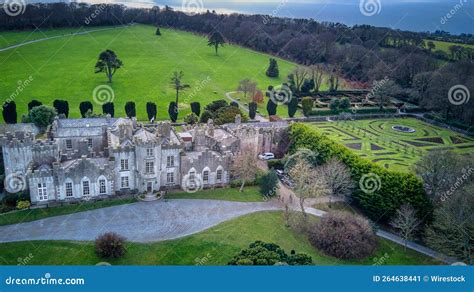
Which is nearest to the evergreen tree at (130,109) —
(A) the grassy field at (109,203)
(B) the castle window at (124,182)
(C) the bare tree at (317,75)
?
(B) the castle window at (124,182)

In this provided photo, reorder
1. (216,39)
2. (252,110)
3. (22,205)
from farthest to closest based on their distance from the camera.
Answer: (216,39) → (252,110) → (22,205)

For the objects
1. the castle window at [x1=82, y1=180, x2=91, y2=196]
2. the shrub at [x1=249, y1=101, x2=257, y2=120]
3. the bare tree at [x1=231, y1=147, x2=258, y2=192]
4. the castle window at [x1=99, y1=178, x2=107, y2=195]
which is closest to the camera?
the castle window at [x1=82, y1=180, x2=91, y2=196]

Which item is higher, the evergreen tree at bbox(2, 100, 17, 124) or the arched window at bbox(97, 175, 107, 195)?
the evergreen tree at bbox(2, 100, 17, 124)

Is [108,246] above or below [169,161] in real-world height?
below

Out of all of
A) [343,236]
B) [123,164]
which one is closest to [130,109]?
[123,164]

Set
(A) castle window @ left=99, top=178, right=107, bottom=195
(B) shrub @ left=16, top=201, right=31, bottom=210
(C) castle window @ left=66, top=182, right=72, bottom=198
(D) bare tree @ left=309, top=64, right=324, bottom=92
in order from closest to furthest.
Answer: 1. (B) shrub @ left=16, top=201, right=31, bottom=210
2. (C) castle window @ left=66, top=182, right=72, bottom=198
3. (A) castle window @ left=99, top=178, right=107, bottom=195
4. (D) bare tree @ left=309, top=64, right=324, bottom=92

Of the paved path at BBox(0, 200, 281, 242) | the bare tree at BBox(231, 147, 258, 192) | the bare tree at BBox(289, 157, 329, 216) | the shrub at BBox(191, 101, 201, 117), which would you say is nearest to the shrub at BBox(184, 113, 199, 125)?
the shrub at BBox(191, 101, 201, 117)

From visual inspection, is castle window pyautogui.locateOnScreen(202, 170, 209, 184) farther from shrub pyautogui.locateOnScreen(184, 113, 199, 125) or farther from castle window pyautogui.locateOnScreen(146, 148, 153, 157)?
shrub pyautogui.locateOnScreen(184, 113, 199, 125)

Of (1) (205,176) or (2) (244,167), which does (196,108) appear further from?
(2) (244,167)
